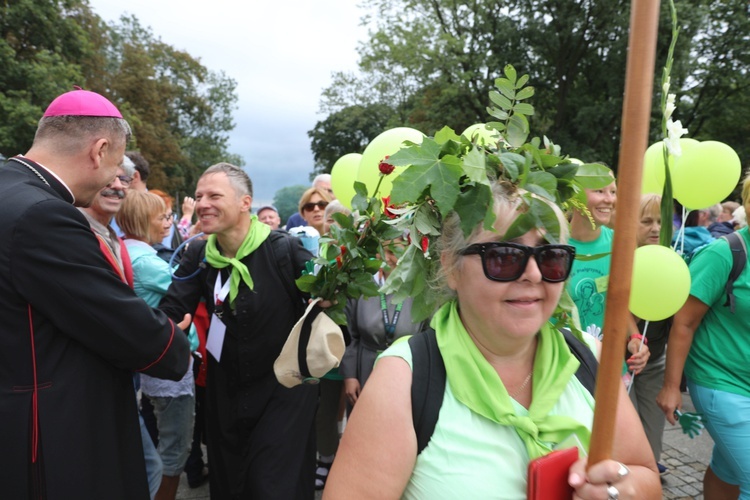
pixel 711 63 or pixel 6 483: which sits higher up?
pixel 711 63

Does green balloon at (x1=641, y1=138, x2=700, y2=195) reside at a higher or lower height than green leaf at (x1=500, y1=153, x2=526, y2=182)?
higher

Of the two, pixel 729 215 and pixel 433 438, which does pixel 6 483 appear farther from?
pixel 729 215

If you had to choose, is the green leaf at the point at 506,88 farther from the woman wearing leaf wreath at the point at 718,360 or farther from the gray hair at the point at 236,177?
the gray hair at the point at 236,177

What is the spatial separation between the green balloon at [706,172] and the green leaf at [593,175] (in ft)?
4.20

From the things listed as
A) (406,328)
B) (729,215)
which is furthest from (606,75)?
(406,328)

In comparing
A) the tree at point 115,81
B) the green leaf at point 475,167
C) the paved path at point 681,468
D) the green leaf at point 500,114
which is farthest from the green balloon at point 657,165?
the tree at point 115,81

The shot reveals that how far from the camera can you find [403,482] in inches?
54.7

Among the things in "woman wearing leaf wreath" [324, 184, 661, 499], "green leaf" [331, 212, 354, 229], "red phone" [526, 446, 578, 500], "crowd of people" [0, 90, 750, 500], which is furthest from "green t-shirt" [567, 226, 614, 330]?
"red phone" [526, 446, 578, 500]

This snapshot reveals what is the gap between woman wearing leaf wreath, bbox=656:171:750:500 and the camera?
2.68 m

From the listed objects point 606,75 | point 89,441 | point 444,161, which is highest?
point 606,75

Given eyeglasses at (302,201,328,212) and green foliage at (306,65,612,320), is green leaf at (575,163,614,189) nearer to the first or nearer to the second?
green foliage at (306,65,612,320)

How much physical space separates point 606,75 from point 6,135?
19803mm

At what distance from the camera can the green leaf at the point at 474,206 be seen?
150 cm

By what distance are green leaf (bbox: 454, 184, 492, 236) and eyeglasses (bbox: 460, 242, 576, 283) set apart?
0.21 ft
